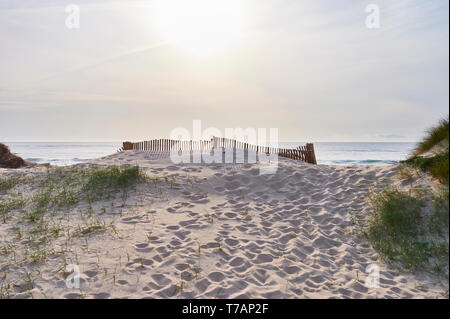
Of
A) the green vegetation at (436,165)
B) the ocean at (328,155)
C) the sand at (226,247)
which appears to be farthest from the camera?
the ocean at (328,155)

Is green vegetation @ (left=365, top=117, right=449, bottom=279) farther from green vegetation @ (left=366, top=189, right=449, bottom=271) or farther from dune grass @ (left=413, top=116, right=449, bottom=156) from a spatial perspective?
dune grass @ (left=413, top=116, right=449, bottom=156)

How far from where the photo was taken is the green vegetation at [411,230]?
5219 millimetres

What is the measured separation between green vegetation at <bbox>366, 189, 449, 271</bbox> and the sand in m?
0.27

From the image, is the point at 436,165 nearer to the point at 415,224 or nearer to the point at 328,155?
the point at 415,224

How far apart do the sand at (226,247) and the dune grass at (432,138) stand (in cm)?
95

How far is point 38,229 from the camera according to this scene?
6383 millimetres

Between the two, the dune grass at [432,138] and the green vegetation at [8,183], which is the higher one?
the dune grass at [432,138]

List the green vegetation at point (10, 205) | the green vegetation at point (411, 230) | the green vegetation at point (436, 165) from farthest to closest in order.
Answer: the green vegetation at point (10, 205) → the green vegetation at point (436, 165) → the green vegetation at point (411, 230)

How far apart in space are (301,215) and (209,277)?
3299mm

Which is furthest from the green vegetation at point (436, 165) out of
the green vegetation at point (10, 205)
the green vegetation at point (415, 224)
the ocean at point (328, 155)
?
the ocean at point (328, 155)

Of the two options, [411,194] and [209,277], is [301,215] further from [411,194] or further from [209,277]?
[209,277]

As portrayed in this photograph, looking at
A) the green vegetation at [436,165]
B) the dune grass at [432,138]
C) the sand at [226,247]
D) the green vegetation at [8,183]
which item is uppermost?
the dune grass at [432,138]

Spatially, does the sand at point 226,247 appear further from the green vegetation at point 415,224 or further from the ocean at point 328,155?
the ocean at point 328,155

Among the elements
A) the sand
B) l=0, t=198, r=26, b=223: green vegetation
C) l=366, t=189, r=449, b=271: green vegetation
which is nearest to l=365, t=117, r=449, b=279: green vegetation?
l=366, t=189, r=449, b=271: green vegetation
